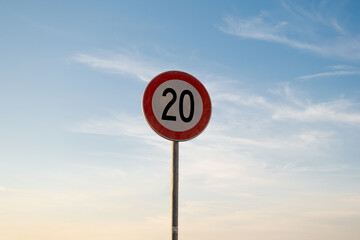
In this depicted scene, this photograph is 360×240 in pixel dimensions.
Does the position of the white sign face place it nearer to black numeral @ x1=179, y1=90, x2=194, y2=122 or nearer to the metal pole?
black numeral @ x1=179, y1=90, x2=194, y2=122

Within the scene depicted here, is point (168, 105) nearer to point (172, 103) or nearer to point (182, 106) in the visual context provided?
point (172, 103)

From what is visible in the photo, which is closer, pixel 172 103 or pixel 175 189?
pixel 175 189

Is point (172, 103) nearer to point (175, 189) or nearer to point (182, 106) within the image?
point (182, 106)

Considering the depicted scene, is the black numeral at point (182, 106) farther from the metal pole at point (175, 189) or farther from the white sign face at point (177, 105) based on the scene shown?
the metal pole at point (175, 189)

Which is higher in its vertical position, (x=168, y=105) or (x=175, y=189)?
(x=168, y=105)

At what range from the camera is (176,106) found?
14.0 ft

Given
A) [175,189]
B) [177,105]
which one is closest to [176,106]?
[177,105]

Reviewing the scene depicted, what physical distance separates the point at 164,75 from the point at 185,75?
27cm

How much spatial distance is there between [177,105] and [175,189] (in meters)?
1.01

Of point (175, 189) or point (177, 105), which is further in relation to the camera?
point (177, 105)

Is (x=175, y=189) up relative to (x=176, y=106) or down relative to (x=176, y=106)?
down

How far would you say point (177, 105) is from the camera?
426 cm

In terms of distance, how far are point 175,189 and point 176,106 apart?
100cm

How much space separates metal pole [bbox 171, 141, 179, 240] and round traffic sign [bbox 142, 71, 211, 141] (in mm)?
159
